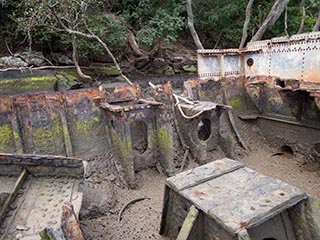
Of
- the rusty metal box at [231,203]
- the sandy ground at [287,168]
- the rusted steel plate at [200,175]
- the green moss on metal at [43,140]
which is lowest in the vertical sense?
the sandy ground at [287,168]

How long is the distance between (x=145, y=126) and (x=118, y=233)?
1748 millimetres

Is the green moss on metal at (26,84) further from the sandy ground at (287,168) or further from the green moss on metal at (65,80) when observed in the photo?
the sandy ground at (287,168)

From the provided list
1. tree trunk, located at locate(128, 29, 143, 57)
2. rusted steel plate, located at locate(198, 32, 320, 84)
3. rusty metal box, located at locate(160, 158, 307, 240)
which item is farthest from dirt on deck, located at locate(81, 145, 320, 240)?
tree trunk, located at locate(128, 29, 143, 57)

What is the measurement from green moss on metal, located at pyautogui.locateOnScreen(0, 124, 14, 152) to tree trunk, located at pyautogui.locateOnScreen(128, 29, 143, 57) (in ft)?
22.1

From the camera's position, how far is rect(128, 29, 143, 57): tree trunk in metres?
9.34

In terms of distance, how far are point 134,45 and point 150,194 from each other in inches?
279

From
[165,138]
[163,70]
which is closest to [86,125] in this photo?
[165,138]

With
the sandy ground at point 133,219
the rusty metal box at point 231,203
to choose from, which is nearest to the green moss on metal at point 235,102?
the sandy ground at point 133,219

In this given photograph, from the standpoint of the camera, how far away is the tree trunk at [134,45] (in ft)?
30.7

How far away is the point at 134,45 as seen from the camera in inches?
376

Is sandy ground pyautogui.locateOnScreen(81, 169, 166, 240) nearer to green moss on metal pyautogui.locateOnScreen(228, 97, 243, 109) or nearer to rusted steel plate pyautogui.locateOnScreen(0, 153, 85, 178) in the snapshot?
rusted steel plate pyautogui.locateOnScreen(0, 153, 85, 178)

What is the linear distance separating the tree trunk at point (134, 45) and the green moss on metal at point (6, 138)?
6731 mm

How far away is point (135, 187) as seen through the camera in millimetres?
3797

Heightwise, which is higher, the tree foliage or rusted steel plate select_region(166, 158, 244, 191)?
the tree foliage
